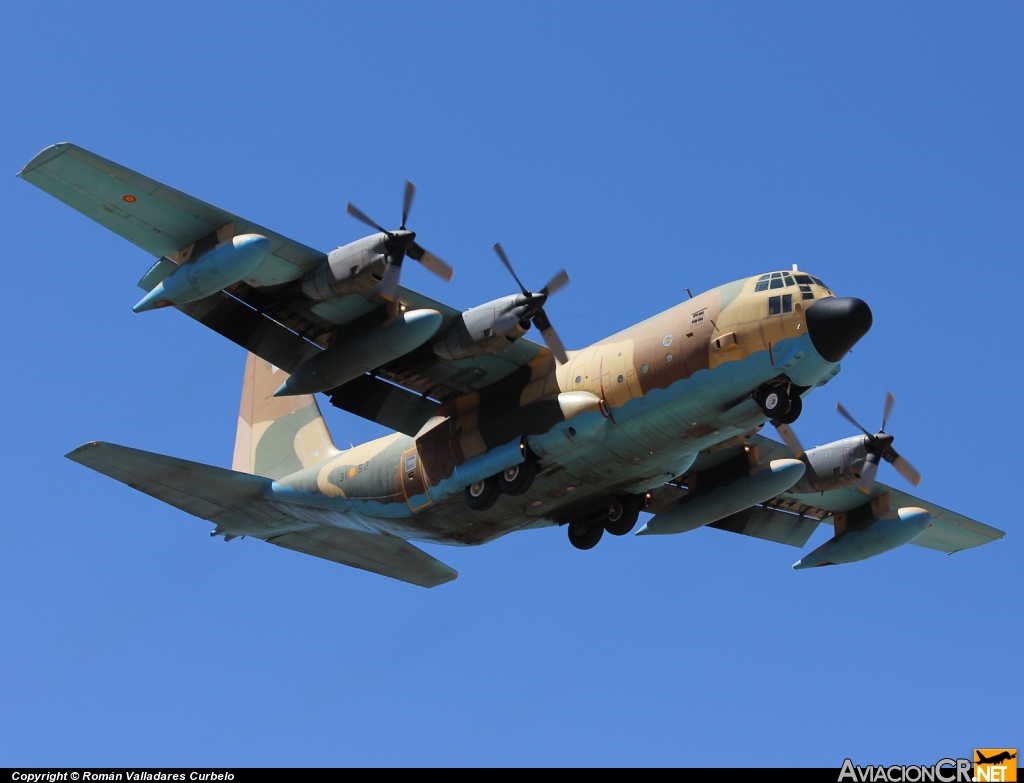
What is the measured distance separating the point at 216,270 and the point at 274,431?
29.2 feet

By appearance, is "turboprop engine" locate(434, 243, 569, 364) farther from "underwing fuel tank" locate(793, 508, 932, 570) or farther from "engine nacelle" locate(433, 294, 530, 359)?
"underwing fuel tank" locate(793, 508, 932, 570)

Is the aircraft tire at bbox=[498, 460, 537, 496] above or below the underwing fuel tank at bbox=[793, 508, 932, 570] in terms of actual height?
below

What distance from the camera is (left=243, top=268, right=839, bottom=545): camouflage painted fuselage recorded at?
65.2 ft

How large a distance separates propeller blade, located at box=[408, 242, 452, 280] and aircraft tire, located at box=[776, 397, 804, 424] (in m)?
6.11

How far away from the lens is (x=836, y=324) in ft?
63.2

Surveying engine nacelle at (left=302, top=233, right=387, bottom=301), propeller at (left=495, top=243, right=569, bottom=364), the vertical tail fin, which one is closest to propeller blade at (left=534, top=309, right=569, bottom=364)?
propeller at (left=495, top=243, right=569, bottom=364)

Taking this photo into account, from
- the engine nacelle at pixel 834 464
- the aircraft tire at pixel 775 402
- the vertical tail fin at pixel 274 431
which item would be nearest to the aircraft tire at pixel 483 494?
the vertical tail fin at pixel 274 431

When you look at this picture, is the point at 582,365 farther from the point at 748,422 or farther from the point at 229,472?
the point at 229,472

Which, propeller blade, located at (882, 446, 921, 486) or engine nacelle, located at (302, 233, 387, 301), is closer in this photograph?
engine nacelle, located at (302, 233, 387, 301)

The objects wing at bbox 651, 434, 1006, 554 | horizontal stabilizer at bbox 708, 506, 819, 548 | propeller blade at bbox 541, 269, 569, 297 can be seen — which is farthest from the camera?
horizontal stabilizer at bbox 708, 506, 819, 548

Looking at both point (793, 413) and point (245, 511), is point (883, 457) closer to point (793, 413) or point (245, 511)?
point (793, 413)

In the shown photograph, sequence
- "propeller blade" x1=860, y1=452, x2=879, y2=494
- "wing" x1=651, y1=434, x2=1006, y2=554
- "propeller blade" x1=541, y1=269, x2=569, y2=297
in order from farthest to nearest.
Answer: "wing" x1=651, y1=434, x2=1006, y2=554 → "propeller blade" x1=860, y1=452, x2=879, y2=494 → "propeller blade" x1=541, y1=269, x2=569, y2=297

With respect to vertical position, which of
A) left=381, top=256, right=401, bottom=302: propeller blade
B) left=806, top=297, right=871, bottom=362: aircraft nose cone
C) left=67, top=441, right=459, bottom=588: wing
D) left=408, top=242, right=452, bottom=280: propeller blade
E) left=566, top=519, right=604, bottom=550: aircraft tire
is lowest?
left=566, top=519, right=604, bottom=550: aircraft tire

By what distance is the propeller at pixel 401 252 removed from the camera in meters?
20.0
